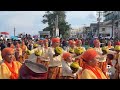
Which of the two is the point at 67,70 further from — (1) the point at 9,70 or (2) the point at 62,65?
(1) the point at 9,70

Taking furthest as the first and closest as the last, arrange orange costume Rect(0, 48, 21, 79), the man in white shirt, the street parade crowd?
the man in white shirt < orange costume Rect(0, 48, 21, 79) < the street parade crowd

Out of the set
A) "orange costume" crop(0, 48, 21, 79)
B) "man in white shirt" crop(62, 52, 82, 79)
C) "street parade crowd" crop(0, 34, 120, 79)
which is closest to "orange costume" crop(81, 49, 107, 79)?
"street parade crowd" crop(0, 34, 120, 79)

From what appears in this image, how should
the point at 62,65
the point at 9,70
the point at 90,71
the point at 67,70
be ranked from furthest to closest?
the point at 62,65
the point at 67,70
the point at 9,70
the point at 90,71

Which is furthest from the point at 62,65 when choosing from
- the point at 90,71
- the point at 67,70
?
the point at 90,71

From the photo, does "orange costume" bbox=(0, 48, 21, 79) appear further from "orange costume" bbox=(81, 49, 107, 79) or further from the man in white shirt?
the man in white shirt

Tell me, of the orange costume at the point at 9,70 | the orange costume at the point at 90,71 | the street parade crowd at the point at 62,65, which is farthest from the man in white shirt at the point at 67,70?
the orange costume at the point at 9,70

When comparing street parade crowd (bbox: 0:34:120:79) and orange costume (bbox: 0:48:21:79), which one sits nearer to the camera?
street parade crowd (bbox: 0:34:120:79)

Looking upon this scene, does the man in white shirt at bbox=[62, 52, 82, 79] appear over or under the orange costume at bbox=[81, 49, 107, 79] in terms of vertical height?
under

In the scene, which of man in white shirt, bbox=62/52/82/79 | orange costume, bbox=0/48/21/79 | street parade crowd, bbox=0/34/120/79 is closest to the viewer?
street parade crowd, bbox=0/34/120/79
